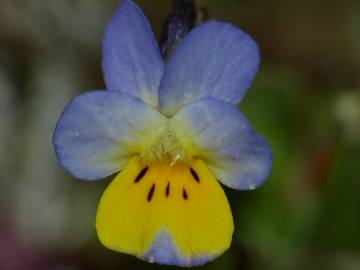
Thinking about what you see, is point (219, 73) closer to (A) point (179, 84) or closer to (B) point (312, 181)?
(A) point (179, 84)

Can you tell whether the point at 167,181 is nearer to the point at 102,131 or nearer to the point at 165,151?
the point at 165,151

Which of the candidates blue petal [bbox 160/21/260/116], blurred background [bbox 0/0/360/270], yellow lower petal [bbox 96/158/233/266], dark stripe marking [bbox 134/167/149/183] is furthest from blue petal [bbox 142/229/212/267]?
blurred background [bbox 0/0/360/270]

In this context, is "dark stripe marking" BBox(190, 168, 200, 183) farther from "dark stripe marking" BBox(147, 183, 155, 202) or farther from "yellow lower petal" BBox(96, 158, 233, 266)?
"dark stripe marking" BBox(147, 183, 155, 202)

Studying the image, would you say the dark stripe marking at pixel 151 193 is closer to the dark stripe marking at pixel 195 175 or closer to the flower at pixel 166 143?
the flower at pixel 166 143

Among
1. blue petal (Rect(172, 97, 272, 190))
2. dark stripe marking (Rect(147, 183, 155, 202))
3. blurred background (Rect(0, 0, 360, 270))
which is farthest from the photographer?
blurred background (Rect(0, 0, 360, 270))

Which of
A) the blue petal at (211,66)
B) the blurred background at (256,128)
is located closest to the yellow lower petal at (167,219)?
the blue petal at (211,66)

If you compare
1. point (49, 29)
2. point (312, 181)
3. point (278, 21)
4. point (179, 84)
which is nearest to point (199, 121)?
point (179, 84)

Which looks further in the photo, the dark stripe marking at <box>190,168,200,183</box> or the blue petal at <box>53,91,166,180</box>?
the dark stripe marking at <box>190,168,200,183</box>
